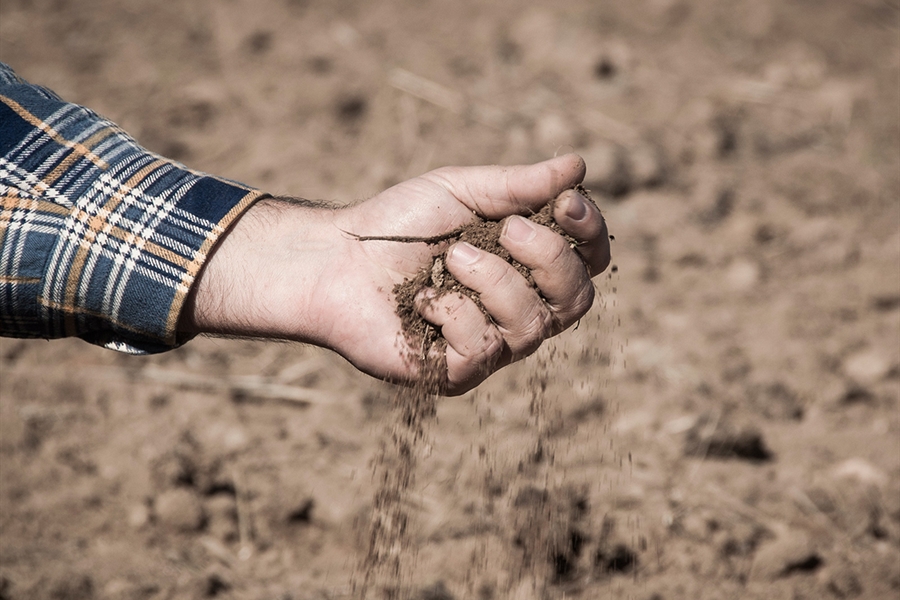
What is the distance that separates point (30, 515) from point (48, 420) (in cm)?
36

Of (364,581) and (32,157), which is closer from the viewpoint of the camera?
(32,157)

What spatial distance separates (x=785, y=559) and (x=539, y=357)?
0.88 metres

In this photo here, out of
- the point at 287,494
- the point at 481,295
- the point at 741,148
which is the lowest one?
the point at 287,494

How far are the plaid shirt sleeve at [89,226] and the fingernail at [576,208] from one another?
2.41ft

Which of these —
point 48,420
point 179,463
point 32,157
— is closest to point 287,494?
point 179,463

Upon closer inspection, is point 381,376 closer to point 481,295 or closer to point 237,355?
point 481,295

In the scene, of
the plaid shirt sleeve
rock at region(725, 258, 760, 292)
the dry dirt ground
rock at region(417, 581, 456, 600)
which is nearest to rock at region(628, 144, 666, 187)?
the dry dirt ground

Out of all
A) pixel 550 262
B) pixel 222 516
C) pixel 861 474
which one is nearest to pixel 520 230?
pixel 550 262

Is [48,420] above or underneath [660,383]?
underneath

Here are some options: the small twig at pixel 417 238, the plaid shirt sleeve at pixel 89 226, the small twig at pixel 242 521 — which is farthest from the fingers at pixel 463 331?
the small twig at pixel 242 521

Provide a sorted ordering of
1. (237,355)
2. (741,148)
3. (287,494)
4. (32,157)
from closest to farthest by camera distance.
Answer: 1. (32,157)
2. (287,494)
3. (237,355)
4. (741,148)

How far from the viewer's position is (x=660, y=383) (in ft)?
8.43

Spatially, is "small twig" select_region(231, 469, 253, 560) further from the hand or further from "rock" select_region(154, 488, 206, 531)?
the hand

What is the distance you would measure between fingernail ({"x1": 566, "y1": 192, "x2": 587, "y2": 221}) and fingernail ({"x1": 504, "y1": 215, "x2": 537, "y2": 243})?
0.08m
